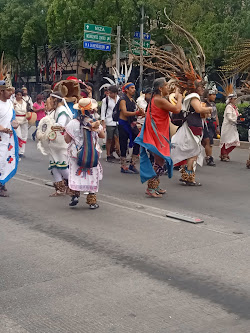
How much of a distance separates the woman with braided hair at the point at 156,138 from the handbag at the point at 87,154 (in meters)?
1.20

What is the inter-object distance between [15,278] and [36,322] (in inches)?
43.0

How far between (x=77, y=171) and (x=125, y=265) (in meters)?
2.78

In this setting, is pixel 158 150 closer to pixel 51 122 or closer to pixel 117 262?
pixel 51 122

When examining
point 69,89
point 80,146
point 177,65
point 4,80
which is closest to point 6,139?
point 4,80

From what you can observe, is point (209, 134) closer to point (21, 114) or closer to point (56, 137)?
point (21, 114)

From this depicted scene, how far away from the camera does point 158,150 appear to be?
9641 mm

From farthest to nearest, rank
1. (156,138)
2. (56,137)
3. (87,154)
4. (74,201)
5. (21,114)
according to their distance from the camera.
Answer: (21,114)
(156,138)
(56,137)
(74,201)
(87,154)

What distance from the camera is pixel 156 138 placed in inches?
382

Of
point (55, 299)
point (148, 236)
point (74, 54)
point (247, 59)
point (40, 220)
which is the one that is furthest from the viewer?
point (74, 54)

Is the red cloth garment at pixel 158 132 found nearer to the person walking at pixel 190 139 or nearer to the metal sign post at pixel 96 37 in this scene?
the person walking at pixel 190 139

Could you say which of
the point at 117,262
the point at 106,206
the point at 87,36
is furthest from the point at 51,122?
the point at 87,36

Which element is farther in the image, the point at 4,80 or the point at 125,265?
the point at 4,80

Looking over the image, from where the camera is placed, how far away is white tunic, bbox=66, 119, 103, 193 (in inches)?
341

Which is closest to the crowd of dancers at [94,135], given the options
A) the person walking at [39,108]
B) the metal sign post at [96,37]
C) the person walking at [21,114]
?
the person walking at [21,114]
